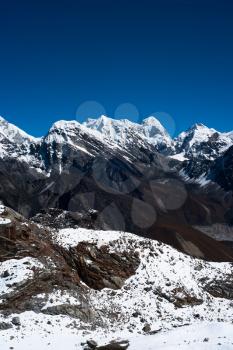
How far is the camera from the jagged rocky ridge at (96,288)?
Result: 27.7 m

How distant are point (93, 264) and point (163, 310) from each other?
6334 millimetres

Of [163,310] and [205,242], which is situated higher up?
[205,242]

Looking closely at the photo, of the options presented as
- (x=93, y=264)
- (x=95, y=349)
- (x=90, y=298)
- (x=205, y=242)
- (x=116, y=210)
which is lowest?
(x=95, y=349)

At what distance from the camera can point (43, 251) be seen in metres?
35.1

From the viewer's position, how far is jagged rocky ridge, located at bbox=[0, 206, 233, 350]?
27719mm

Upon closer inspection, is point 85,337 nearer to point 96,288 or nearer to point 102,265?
point 96,288

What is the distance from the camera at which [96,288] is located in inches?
1406

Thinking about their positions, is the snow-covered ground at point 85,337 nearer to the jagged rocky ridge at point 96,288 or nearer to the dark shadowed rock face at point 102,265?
the jagged rocky ridge at point 96,288

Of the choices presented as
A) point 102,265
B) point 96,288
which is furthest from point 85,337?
point 102,265

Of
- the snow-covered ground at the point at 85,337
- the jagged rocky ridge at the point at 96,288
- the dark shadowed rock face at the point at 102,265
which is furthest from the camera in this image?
the dark shadowed rock face at the point at 102,265

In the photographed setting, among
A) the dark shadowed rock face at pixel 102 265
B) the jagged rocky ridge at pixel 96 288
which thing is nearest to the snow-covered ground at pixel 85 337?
the jagged rocky ridge at pixel 96 288

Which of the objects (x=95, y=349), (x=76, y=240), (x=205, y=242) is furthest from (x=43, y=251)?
(x=205, y=242)

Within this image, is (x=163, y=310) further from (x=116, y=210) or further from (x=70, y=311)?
(x=116, y=210)

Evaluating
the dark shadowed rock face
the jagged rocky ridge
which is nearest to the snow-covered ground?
the jagged rocky ridge
